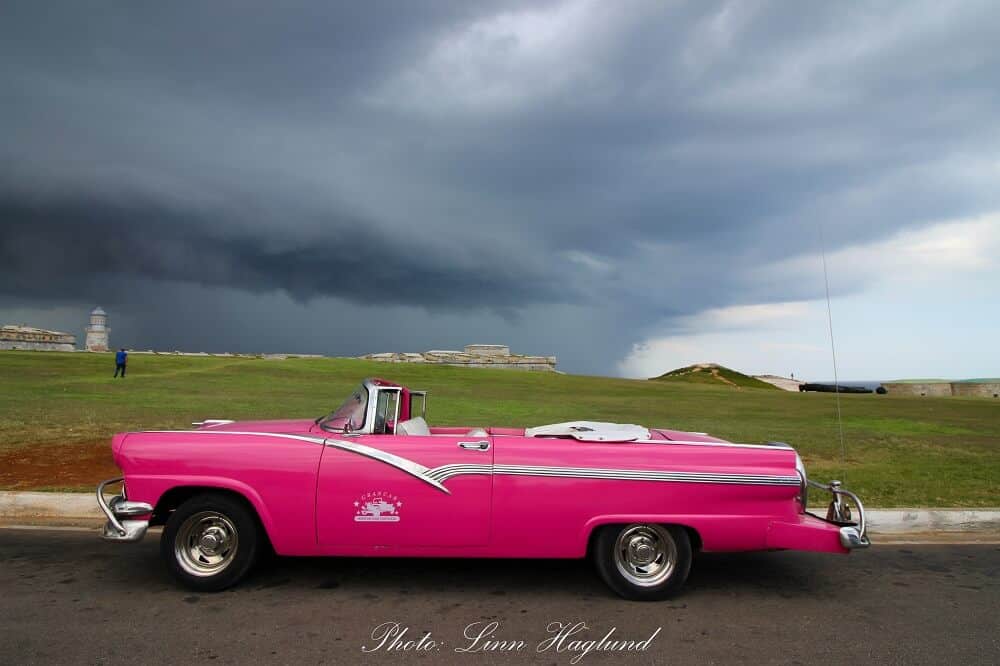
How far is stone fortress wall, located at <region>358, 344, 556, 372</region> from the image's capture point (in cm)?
7050

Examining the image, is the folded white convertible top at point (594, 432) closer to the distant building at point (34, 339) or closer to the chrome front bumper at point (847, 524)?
the chrome front bumper at point (847, 524)

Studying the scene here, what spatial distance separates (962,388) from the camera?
47750 mm

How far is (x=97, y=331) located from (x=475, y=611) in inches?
3100

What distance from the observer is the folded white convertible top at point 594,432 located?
4727mm

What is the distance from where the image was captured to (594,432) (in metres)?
4.84

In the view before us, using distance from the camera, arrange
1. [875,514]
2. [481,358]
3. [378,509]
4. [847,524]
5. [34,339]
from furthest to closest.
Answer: [481,358] < [34,339] < [875,514] < [847,524] < [378,509]

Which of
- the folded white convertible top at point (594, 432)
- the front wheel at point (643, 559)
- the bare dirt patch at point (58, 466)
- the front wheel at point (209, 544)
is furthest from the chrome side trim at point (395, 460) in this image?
the bare dirt patch at point (58, 466)

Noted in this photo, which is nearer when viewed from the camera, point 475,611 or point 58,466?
point 475,611

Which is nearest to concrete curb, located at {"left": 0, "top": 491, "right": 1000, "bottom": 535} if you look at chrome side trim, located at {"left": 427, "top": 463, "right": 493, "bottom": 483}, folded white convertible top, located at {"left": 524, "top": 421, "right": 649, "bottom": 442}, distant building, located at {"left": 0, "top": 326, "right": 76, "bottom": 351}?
folded white convertible top, located at {"left": 524, "top": 421, "right": 649, "bottom": 442}

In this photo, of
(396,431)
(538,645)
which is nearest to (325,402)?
(396,431)

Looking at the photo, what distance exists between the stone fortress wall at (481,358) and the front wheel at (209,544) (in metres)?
64.2

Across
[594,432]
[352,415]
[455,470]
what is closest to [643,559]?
[594,432]

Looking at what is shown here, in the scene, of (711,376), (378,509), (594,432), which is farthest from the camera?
(711,376)

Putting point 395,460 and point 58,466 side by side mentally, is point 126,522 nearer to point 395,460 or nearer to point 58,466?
point 395,460
